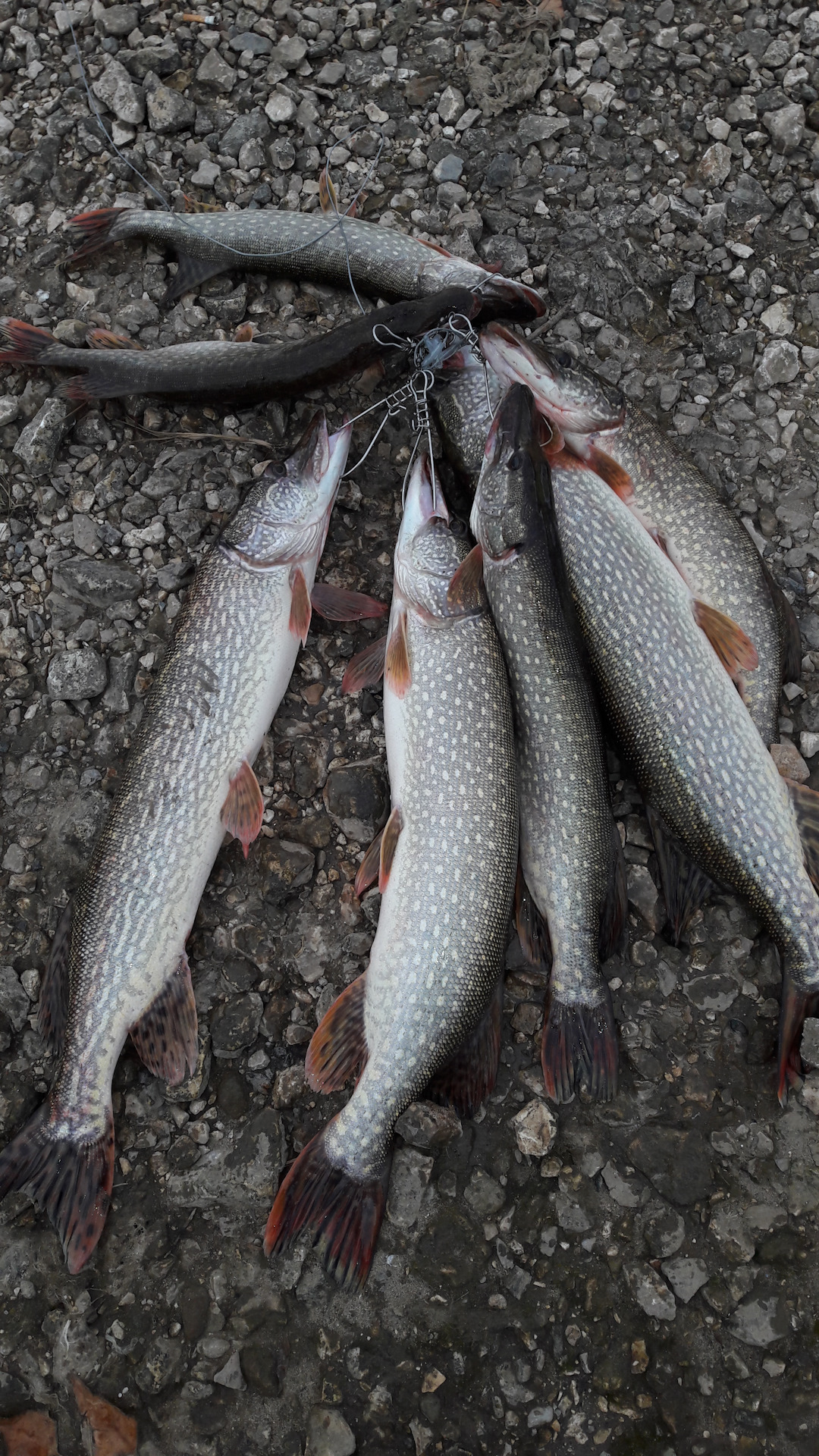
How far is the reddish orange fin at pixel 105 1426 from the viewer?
2439 millimetres

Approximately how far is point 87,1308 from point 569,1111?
1.56m

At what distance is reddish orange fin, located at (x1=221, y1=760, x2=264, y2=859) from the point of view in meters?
2.89

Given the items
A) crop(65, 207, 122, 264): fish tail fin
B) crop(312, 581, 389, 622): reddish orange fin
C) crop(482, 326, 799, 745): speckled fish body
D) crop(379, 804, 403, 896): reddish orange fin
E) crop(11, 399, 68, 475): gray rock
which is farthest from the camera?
crop(65, 207, 122, 264): fish tail fin

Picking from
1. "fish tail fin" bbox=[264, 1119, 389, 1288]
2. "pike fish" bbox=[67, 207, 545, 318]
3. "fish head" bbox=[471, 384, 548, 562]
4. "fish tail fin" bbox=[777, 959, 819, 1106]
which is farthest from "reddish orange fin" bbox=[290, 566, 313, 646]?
"fish tail fin" bbox=[777, 959, 819, 1106]

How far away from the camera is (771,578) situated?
3146 millimetres

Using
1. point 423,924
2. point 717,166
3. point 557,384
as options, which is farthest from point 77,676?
point 717,166

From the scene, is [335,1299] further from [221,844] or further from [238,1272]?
[221,844]

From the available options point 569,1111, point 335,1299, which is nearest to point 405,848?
point 569,1111

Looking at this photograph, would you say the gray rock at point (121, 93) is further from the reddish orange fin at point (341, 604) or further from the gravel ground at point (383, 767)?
the reddish orange fin at point (341, 604)

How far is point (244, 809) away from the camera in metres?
2.90

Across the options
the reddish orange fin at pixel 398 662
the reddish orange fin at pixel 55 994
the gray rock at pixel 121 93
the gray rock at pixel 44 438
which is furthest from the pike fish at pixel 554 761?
the gray rock at pixel 121 93

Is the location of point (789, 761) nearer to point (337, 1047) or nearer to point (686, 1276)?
point (686, 1276)

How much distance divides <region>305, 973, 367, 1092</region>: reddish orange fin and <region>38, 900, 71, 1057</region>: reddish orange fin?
825 mm

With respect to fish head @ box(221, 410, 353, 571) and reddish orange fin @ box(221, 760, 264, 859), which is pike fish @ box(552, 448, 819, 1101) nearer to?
fish head @ box(221, 410, 353, 571)
